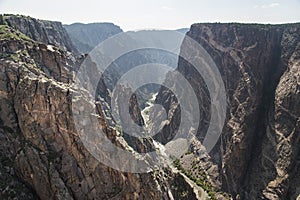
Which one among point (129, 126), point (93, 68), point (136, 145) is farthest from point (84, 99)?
point (93, 68)

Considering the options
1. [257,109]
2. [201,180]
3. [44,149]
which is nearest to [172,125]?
[201,180]

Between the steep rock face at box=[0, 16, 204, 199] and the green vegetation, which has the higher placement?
the steep rock face at box=[0, 16, 204, 199]

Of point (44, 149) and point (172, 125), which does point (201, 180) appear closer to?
point (172, 125)

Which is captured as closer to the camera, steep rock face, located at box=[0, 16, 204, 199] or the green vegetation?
steep rock face, located at box=[0, 16, 204, 199]

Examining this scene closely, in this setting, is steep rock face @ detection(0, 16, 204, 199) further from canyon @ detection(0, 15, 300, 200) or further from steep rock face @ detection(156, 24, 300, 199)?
steep rock face @ detection(156, 24, 300, 199)

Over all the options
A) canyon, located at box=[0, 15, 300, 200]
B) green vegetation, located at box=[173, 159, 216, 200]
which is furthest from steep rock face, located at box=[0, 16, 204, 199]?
green vegetation, located at box=[173, 159, 216, 200]

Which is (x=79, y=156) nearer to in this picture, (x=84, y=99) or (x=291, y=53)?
(x=84, y=99)
